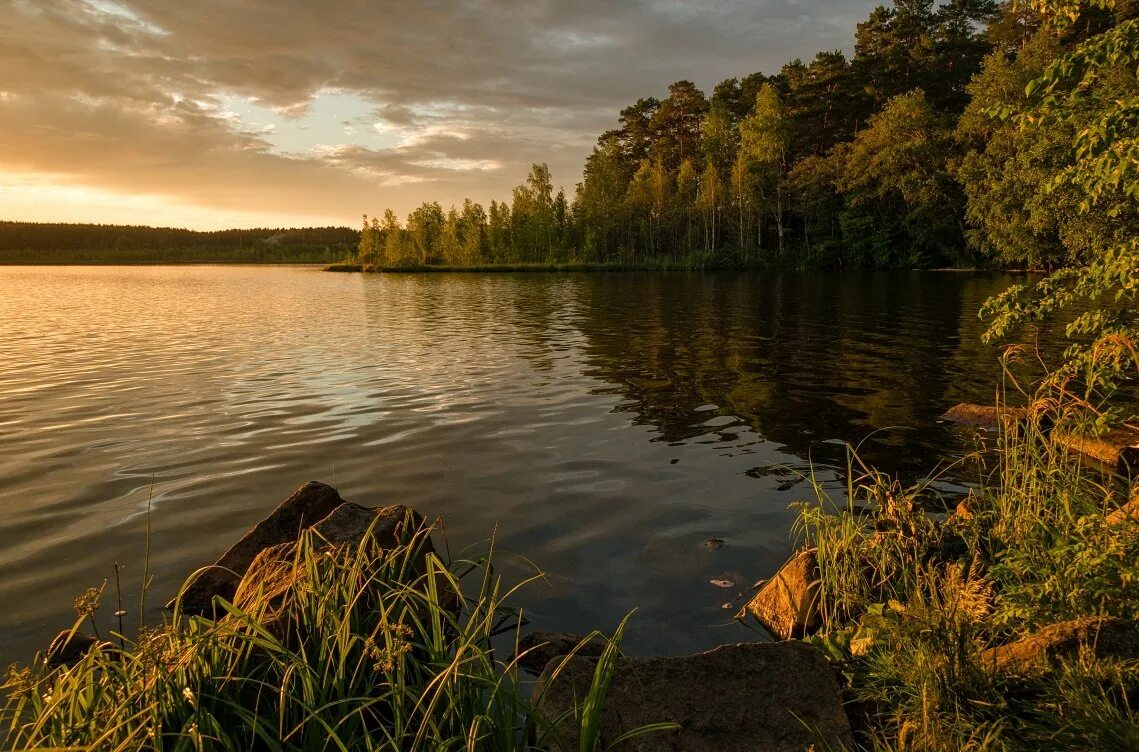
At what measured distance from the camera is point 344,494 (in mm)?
9781

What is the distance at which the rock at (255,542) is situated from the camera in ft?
20.7

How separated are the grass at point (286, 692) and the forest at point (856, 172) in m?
51.2

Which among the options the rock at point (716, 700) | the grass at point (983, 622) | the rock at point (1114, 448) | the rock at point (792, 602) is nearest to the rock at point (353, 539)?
the rock at point (716, 700)

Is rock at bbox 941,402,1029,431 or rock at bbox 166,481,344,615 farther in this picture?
rock at bbox 941,402,1029,431

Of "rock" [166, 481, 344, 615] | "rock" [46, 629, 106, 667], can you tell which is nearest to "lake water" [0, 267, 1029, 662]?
"rock" [166, 481, 344, 615]

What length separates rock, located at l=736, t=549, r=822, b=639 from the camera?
20.1ft

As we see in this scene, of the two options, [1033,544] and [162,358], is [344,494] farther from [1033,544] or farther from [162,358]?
[162,358]

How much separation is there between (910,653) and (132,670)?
188 inches

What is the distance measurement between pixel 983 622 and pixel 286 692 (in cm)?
480

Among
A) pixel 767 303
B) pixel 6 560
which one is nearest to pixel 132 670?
pixel 6 560

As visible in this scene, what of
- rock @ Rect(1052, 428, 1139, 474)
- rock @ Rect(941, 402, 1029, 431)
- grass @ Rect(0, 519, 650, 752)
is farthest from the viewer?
rock @ Rect(941, 402, 1029, 431)

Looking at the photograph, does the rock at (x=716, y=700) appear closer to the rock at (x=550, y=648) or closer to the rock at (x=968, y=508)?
the rock at (x=550, y=648)

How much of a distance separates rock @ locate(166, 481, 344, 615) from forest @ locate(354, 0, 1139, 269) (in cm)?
5008

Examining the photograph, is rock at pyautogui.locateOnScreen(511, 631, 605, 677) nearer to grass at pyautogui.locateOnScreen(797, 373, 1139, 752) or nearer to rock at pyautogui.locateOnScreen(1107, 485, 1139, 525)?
grass at pyautogui.locateOnScreen(797, 373, 1139, 752)
